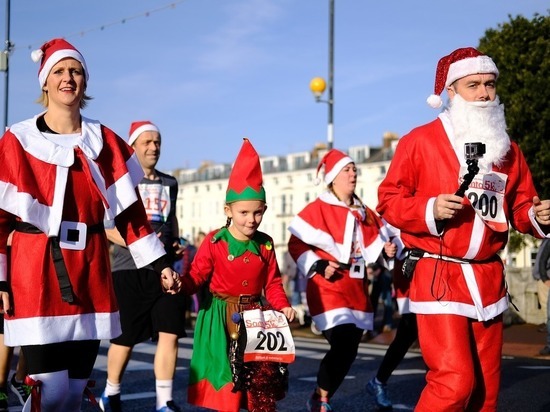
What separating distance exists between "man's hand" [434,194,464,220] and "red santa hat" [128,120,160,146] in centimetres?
387

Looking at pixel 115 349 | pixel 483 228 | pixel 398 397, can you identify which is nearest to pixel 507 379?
pixel 398 397

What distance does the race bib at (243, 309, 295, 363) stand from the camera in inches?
241

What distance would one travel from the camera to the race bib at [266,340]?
6.12m

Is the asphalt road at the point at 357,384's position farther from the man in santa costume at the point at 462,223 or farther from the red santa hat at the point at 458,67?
the red santa hat at the point at 458,67

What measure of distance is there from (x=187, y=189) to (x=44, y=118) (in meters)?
129

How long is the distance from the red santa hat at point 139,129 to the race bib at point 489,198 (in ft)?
12.5

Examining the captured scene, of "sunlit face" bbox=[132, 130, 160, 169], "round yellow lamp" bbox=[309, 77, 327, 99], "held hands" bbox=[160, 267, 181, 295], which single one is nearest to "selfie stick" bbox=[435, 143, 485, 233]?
"held hands" bbox=[160, 267, 181, 295]

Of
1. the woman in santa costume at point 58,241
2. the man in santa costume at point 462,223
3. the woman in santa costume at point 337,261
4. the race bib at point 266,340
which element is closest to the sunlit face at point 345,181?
the woman in santa costume at point 337,261

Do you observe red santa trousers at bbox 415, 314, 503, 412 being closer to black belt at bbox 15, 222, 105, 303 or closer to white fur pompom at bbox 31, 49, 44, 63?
black belt at bbox 15, 222, 105, 303

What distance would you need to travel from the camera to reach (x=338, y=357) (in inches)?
307

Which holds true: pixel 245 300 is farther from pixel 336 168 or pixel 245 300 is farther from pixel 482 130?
pixel 336 168

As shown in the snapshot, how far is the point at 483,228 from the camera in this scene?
17.2 feet

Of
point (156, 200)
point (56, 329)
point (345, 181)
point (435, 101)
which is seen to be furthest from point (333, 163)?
point (56, 329)

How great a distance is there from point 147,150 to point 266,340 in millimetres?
2686
